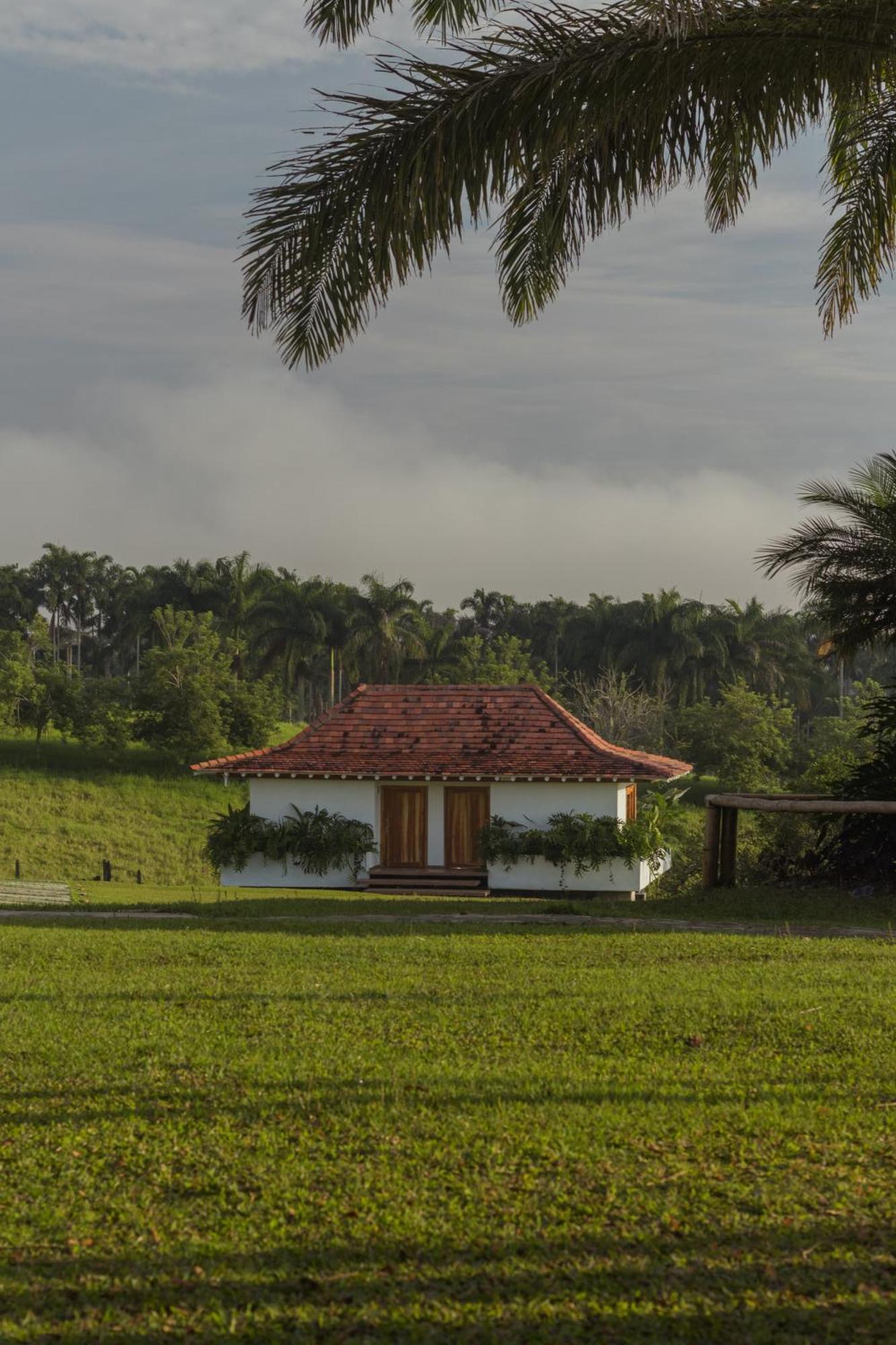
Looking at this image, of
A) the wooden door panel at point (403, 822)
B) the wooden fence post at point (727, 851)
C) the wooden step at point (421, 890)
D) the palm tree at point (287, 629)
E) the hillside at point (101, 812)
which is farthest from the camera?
the palm tree at point (287, 629)

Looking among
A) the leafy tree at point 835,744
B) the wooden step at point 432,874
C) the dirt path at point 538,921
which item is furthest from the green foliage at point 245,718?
the dirt path at point 538,921

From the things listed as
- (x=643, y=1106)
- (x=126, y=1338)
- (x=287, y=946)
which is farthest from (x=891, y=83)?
(x=126, y=1338)

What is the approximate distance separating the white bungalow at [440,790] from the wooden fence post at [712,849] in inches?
420

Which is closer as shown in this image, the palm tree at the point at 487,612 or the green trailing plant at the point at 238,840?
the green trailing plant at the point at 238,840

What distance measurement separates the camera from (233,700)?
62469 mm

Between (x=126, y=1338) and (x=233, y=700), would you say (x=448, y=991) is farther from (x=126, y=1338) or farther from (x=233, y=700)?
(x=233, y=700)

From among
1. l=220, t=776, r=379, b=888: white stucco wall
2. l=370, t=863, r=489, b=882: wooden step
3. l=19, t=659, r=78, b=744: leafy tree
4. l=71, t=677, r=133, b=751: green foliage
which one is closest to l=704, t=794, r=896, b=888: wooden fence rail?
l=370, t=863, r=489, b=882: wooden step

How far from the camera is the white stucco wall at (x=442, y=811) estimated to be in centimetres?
3102

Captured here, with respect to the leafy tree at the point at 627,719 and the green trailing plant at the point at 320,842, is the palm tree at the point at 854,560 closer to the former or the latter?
the green trailing plant at the point at 320,842

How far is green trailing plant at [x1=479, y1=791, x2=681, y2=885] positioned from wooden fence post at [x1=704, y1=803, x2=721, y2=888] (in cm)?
1134

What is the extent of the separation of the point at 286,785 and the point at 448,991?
2187 cm

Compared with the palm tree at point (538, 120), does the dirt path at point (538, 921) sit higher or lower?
lower

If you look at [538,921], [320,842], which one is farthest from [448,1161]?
[320,842]

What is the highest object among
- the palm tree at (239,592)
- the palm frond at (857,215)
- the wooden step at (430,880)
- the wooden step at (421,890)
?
the palm tree at (239,592)
